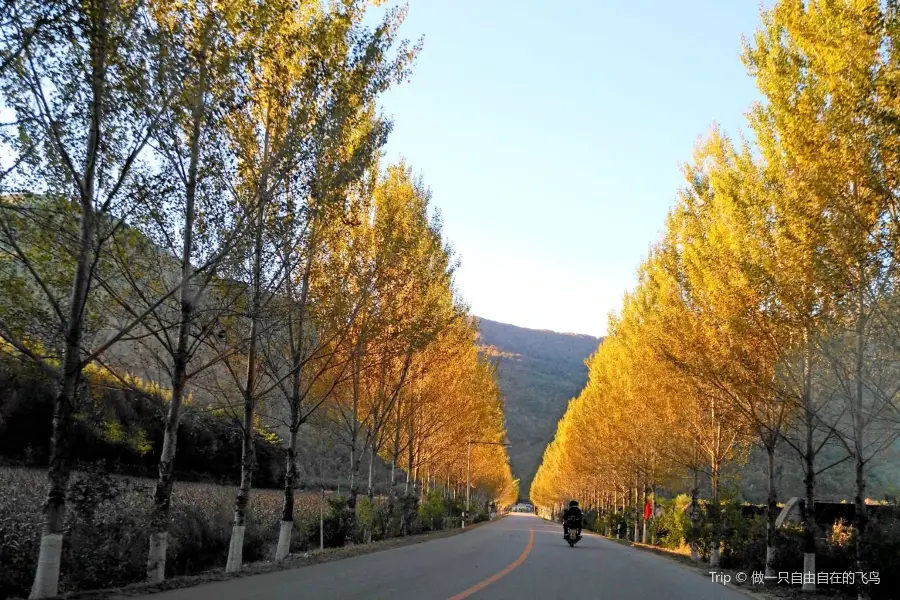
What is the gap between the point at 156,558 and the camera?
10297 mm

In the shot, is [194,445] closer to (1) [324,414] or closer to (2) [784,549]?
(1) [324,414]

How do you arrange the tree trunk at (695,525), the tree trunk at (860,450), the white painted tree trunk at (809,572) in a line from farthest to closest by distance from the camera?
the tree trunk at (695,525)
the white painted tree trunk at (809,572)
the tree trunk at (860,450)

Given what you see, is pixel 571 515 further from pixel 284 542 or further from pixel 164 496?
pixel 164 496

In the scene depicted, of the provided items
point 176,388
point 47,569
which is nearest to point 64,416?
point 47,569

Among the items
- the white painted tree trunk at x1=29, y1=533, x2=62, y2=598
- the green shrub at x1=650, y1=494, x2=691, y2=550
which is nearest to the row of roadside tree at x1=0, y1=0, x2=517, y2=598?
the white painted tree trunk at x1=29, y1=533, x2=62, y2=598

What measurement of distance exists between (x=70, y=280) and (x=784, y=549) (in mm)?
15554

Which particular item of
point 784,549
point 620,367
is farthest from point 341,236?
point 620,367

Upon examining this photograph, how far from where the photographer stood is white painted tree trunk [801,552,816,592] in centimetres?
1223

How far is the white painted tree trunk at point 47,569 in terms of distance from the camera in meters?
7.72

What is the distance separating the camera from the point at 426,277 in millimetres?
21109

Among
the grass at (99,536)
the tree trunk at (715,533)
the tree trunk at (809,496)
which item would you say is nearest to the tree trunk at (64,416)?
the grass at (99,536)

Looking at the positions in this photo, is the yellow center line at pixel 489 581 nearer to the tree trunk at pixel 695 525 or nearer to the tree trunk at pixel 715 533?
the tree trunk at pixel 715 533

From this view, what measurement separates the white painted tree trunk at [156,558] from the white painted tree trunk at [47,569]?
7.91ft

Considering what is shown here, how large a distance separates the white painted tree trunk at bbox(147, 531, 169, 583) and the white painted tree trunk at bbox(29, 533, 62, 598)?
2.41m
